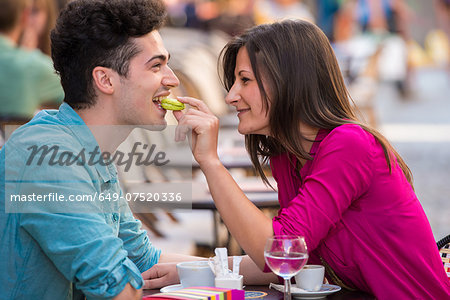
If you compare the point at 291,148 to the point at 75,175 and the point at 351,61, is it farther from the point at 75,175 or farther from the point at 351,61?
the point at 351,61

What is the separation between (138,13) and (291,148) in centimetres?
55

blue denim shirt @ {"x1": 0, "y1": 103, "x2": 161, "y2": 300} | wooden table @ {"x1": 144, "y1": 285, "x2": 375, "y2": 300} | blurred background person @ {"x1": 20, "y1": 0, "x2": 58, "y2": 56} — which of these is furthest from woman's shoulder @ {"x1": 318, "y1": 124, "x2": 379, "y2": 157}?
blurred background person @ {"x1": 20, "y1": 0, "x2": 58, "y2": 56}

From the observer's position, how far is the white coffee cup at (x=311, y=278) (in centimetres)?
162

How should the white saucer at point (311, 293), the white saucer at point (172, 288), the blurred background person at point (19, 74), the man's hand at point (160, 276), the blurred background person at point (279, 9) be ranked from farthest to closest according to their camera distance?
1. the blurred background person at point (279, 9)
2. the blurred background person at point (19, 74)
3. the man's hand at point (160, 276)
4. the white saucer at point (172, 288)
5. the white saucer at point (311, 293)

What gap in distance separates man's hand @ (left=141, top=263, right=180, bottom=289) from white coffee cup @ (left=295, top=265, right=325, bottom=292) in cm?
37

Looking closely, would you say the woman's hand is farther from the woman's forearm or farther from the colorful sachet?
the colorful sachet

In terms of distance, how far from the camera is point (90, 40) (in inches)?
70.5

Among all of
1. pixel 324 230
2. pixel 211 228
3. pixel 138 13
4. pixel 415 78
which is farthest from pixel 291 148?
pixel 415 78

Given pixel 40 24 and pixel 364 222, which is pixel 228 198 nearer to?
pixel 364 222

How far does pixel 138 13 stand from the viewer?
71.3 inches

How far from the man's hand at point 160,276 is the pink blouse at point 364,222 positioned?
335mm

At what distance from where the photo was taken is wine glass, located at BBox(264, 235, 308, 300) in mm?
1467

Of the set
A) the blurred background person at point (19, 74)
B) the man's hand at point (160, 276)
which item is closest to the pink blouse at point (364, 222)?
the man's hand at point (160, 276)

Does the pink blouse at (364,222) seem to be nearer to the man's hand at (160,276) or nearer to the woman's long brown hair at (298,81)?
the woman's long brown hair at (298,81)
